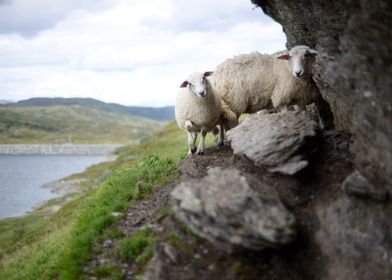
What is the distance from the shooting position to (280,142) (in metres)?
9.86

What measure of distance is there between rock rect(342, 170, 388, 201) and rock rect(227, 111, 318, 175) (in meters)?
1.16

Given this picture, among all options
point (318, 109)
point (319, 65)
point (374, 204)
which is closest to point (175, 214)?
point (374, 204)

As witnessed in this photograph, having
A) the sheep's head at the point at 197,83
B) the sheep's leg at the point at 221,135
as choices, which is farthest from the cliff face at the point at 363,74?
the sheep's leg at the point at 221,135

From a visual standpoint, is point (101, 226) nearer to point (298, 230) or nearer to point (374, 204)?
point (298, 230)

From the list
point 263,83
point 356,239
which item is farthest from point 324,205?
point 263,83

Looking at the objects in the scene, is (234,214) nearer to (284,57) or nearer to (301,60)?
(301,60)

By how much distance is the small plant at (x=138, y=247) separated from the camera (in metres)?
8.67

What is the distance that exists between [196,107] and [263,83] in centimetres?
221

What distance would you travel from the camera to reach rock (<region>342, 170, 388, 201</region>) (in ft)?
25.8

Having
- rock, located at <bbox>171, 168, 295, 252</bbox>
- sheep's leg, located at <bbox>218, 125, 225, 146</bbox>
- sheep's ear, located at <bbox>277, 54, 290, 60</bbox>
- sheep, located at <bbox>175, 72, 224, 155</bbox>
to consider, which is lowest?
rock, located at <bbox>171, 168, 295, 252</bbox>

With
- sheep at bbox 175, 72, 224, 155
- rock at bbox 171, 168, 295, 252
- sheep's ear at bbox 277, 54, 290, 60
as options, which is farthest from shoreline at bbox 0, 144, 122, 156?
rock at bbox 171, 168, 295, 252

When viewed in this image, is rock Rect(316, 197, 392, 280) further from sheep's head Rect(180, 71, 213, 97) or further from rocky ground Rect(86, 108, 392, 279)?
sheep's head Rect(180, 71, 213, 97)

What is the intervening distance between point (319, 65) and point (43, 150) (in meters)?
195

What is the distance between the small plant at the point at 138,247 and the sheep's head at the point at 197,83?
438 cm
